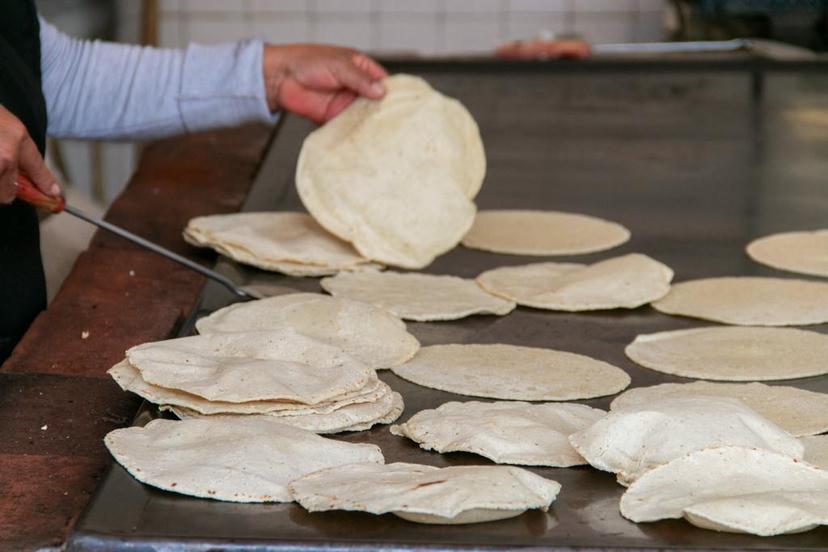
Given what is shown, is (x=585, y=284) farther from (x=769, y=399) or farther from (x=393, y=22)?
(x=393, y=22)

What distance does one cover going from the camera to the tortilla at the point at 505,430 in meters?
1.35

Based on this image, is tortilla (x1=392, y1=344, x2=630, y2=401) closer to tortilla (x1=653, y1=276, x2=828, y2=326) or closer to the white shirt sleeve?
tortilla (x1=653, y1=276, x2=828, y2=326)

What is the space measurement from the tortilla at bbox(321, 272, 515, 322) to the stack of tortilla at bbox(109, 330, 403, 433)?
351 mm

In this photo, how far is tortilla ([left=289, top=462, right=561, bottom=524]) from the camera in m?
1.17

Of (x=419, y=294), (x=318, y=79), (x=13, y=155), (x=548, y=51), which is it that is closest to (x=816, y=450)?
(x=419, y=294)

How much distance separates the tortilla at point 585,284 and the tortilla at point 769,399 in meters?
0.34

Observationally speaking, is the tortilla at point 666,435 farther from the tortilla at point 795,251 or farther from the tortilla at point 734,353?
the tortilla at point 795,251

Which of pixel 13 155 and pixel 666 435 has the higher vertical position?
pixel 13 155

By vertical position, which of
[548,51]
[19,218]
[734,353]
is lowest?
[734,353]

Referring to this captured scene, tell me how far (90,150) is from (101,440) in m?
3.70

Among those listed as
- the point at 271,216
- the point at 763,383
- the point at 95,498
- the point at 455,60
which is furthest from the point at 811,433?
the point at 455,60

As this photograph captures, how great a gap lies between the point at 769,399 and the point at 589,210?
3.40 feet

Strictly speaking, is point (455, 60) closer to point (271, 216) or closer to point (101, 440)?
point (271, 216)

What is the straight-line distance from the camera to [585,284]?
2027 millimetres
